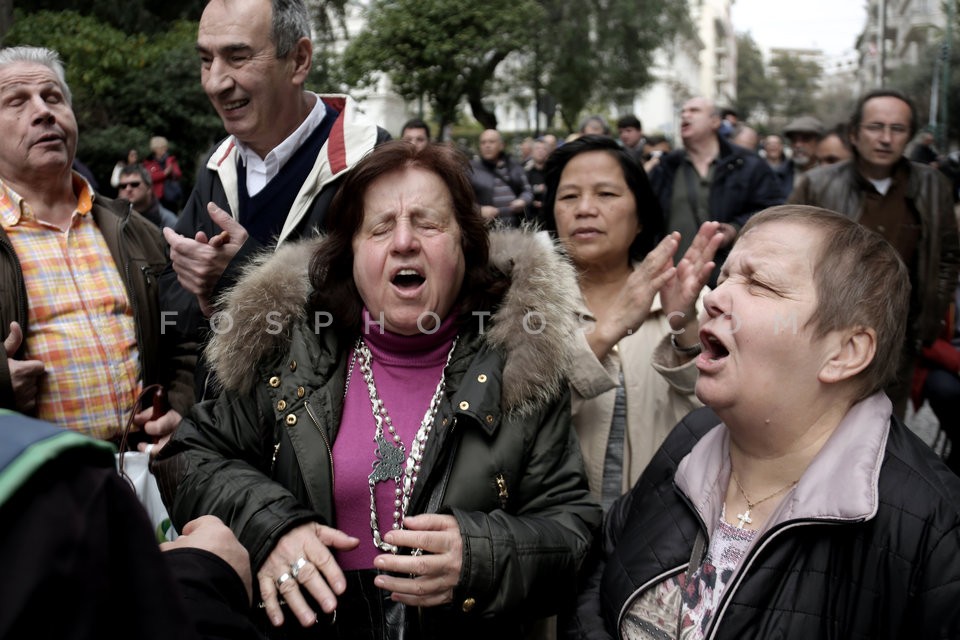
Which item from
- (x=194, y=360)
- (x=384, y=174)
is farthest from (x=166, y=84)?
(x=384, y=174)

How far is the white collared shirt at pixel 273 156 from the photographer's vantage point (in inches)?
130

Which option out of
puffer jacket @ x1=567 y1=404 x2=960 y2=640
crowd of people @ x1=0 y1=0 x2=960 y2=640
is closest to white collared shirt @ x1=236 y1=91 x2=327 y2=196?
crowd of people @ x1=0 y1=0 x2=960 y2=640

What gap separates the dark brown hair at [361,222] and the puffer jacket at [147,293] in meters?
1.18

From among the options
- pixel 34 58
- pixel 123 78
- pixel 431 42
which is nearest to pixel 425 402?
pixel 34 58

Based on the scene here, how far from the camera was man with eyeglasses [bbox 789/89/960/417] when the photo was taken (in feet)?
16.1

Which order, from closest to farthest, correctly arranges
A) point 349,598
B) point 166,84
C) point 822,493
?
point 822,493, point 349,598, point 166,84

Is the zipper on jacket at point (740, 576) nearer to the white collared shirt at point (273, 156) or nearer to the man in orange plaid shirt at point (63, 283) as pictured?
the man in orange plaid shirt at point (63, 283)

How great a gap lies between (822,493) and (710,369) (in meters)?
0.40

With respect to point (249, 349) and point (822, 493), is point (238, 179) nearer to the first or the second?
point (249, 349)

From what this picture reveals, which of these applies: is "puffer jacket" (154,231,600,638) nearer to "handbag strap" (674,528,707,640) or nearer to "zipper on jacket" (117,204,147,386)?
"handbag strap" (674,528,707,640)

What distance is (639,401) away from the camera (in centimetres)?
301

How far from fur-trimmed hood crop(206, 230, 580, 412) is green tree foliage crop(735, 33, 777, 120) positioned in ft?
270

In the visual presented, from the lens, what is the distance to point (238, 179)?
3.42 meters

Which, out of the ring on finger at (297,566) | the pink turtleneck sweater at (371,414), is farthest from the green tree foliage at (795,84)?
the ring on finger at (297,566)
